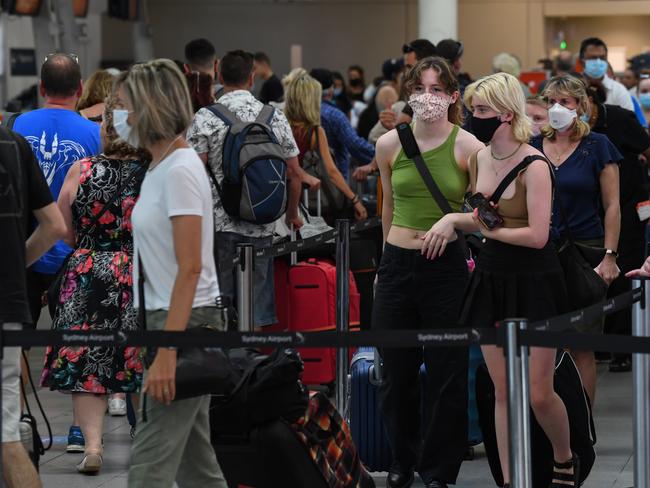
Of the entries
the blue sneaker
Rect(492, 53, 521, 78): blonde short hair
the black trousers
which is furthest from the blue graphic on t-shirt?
Rect(492, 53, 521, 78): blonde short hair

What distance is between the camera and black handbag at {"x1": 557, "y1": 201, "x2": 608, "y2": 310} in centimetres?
548

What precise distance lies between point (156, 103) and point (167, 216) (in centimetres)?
33

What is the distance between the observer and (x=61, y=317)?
5746 mm

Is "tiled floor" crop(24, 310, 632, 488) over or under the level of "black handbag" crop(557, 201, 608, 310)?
under

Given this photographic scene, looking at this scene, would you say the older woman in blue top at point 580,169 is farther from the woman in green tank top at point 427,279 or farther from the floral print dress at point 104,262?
Result: the floral print dress at point 104,262

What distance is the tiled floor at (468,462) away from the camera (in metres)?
5.70

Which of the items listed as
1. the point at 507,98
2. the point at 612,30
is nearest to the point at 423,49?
the point at 507,98

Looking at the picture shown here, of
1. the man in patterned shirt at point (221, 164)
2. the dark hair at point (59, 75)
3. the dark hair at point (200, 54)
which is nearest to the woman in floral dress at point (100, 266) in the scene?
the dark hair at point (59, 75)

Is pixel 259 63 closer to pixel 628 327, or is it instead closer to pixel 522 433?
pixel 628 327

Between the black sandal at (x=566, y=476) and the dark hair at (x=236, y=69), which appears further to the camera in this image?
the dark hair at (x=236, y=69)

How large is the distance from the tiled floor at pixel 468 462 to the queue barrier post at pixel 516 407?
144 cm

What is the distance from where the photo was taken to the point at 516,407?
162 inches

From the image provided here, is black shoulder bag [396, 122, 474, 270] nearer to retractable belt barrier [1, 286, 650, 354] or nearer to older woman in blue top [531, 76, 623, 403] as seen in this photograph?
older woman in blue top [531, 76, 623, 403]

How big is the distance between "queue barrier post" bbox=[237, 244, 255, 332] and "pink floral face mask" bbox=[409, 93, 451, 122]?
129cm
